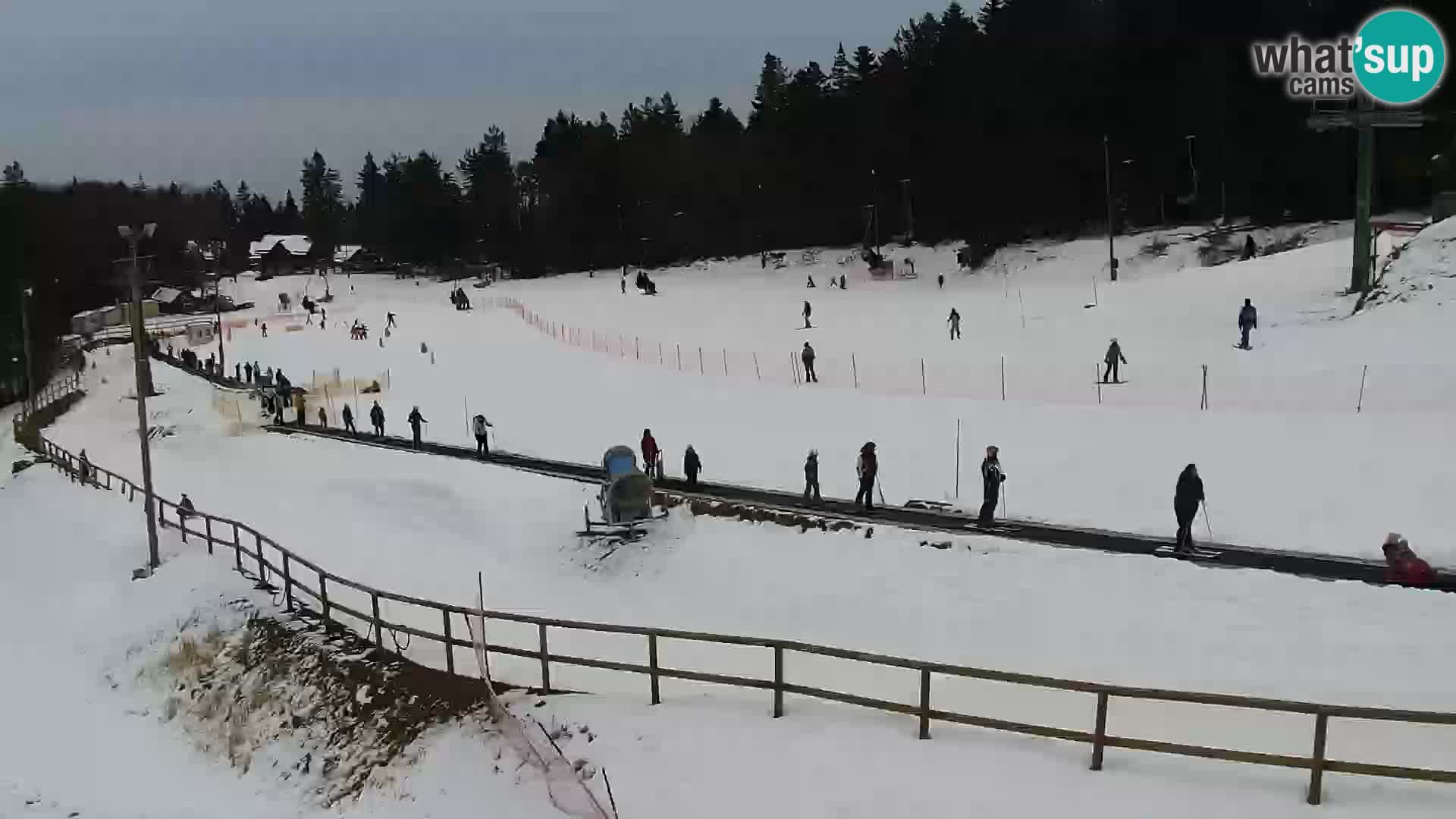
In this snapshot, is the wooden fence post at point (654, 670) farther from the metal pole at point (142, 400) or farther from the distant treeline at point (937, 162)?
the distant treeline at point (937, 162)

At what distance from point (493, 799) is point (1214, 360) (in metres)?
26.7

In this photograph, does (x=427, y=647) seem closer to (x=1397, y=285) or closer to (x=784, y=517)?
(x=784, y=517)

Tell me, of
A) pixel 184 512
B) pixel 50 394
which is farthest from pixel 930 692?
pixel 50 394

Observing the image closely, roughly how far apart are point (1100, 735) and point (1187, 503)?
362 inches

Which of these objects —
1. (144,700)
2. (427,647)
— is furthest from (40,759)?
(427,647)

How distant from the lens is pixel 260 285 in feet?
447

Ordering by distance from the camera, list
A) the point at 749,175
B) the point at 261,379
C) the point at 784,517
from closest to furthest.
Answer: the point at 784,517
the point at 261,379
the point at 749,175

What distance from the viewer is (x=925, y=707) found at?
11.5 meters

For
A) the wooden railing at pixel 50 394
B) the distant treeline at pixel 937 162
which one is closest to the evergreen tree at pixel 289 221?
the distant treeline at pixel 937 162

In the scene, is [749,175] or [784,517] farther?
[749,175]

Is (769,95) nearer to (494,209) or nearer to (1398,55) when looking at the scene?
(494,209)

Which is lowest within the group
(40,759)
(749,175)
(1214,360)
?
(40,759)

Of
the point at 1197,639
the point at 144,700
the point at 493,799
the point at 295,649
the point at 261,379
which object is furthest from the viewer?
the point at 261,379

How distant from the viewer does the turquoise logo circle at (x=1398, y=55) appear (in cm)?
3978
